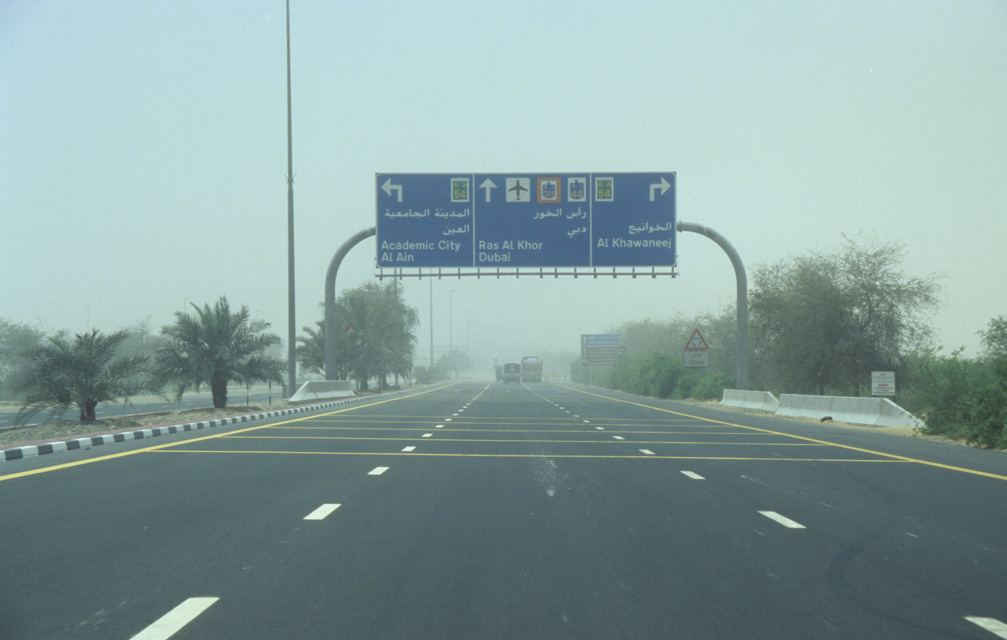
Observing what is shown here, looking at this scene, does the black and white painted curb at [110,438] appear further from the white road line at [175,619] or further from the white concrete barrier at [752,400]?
the white concrete barrier at [752,400]

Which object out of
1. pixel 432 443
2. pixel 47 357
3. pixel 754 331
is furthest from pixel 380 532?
pixel 754 331

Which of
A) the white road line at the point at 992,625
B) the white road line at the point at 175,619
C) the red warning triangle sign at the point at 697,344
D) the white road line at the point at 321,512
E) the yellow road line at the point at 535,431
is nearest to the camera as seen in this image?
the white road line at the point at 175,619

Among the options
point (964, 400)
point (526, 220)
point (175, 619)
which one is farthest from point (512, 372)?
point (175, 619)

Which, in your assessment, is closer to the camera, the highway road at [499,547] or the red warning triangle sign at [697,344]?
the highway road at [499,547]

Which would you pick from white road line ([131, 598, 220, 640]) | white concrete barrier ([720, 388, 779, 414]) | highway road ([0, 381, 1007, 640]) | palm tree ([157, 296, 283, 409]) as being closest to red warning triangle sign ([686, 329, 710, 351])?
white concrete barrier ([720, 388, 779, 414])

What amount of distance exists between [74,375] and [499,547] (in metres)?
21.3

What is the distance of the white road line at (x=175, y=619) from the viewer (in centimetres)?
516

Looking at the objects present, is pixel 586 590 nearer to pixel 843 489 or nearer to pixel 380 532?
pixel 380 532

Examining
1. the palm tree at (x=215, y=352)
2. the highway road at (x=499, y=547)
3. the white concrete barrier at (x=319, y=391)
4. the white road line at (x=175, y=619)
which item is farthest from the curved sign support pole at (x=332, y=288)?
the white road line at (x=175, y=619)

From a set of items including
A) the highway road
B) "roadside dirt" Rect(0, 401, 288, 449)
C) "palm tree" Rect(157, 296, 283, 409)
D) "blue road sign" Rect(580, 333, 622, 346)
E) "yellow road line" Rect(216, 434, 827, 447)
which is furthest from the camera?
"blue road sign" Rect(580, 333, 622, 346)

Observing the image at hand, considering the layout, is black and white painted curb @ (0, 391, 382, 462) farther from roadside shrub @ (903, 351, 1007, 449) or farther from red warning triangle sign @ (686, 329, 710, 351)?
red warning triangle sign @ (686, 329, 710, 351)

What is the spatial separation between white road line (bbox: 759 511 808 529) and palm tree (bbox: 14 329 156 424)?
21.2m

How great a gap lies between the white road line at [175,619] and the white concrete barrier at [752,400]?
103ft

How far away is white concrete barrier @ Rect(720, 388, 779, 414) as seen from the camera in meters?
35.9
